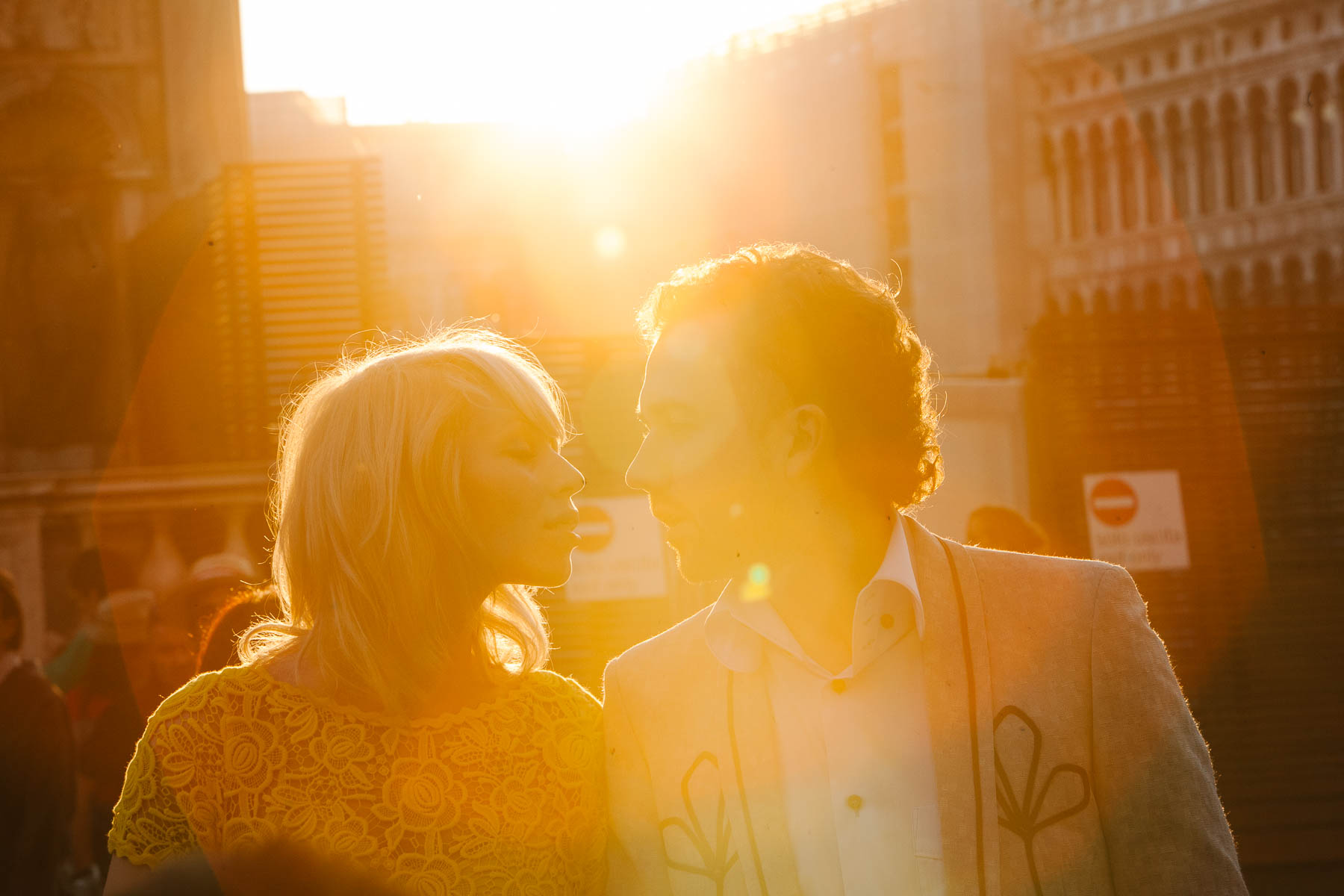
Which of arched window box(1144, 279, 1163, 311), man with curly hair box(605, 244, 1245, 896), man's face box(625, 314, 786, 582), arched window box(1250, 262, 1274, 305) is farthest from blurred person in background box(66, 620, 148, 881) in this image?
arched window box(1144, 279, 1163, 311)

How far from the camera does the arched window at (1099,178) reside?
45.6 m

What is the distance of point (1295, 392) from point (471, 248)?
4271 centimetres

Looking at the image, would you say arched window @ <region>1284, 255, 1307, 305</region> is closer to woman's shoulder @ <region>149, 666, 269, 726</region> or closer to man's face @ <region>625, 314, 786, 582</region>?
man's face @ <region>625, 314, 786, 582</region>

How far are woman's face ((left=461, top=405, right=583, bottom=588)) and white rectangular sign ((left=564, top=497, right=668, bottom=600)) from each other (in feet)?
23.6

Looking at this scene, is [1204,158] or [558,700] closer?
[558,700]

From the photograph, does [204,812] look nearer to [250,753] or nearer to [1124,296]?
[250,753]

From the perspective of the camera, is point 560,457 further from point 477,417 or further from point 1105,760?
point 1105,760

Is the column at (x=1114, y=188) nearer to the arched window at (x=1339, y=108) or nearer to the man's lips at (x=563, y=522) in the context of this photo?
the arched window at (x=1339, y=108)

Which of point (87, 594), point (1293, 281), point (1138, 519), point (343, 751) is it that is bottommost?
point (1138, 519)

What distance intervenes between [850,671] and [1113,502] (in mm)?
9215

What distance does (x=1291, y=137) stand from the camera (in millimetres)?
43531

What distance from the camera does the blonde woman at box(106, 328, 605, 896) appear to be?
273 cm

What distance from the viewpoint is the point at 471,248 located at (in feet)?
173

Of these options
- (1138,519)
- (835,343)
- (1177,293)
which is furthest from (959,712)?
(1177,293)
